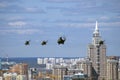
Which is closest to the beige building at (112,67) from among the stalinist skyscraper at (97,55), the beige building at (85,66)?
the stalinist skyscraper at (97,55)

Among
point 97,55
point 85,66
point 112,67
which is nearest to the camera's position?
point 112,67

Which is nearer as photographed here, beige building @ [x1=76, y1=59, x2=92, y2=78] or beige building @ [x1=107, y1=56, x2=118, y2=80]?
beige building @ [x1=107, y1=56, x2=118, y2=80]

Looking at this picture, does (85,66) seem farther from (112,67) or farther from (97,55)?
(112,67)

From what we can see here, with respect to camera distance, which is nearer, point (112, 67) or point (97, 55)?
point (112, 67)

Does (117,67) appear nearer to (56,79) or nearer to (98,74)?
(98,74)

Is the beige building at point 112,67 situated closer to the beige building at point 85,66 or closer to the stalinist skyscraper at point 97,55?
the stalinist skyscraper at point 97,55

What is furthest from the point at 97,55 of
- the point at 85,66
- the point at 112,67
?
the point at 112,67

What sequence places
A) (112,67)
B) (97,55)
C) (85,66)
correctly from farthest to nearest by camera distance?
(97,55)
(85,66)
(112,67)

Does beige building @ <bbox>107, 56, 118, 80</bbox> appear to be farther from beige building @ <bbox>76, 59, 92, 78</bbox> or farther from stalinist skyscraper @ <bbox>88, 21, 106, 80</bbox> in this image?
beige building @ <bbox>76, 59, 92, 78</bbox>

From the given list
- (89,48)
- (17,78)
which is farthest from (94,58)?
(17,78)

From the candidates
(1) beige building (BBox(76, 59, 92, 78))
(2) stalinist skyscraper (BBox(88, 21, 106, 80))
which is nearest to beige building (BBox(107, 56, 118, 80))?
(2) stalinist skyscraper (BBox(88, 21, 106, 80))

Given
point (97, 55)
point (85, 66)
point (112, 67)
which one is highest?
point (97, 55)
